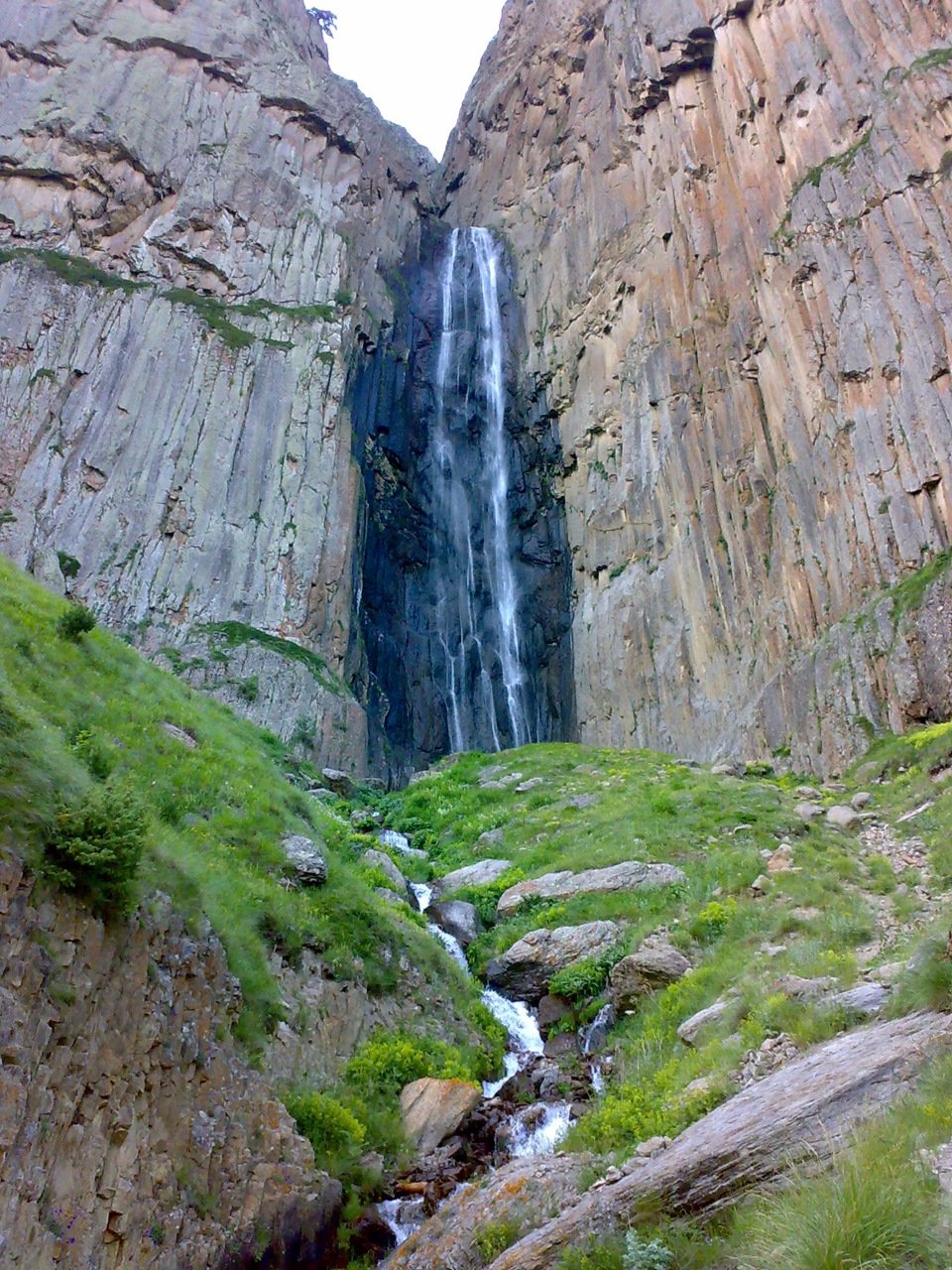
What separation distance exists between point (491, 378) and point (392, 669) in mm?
18996

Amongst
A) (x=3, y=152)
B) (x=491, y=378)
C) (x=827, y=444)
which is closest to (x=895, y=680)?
(x=827, y=444)

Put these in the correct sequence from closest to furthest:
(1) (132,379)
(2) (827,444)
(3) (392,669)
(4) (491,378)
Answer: (2) (827,444) < (1) (132,379) < (3) (392,669) < (4) (491,378)

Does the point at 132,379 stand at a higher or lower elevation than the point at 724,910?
higher

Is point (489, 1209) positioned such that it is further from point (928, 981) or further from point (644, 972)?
point (644, 972)

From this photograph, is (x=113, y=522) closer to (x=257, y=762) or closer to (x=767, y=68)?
(x=257, y=762)

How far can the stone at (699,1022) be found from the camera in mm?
10070

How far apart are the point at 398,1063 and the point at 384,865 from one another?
7.15 metres

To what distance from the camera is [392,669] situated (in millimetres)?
41781

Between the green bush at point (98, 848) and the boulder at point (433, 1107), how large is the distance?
4.51 m

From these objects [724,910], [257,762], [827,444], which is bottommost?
[724,910]

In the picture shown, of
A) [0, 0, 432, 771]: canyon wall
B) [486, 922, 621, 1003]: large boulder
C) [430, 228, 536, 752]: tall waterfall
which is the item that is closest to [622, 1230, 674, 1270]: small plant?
[486, 922, 621, 1003]: large boulder

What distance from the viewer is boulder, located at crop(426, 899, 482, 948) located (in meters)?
16.3

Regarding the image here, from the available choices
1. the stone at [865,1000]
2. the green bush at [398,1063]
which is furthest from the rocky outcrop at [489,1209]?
the stone at [865,1000]

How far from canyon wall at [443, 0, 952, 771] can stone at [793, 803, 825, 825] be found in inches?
211
